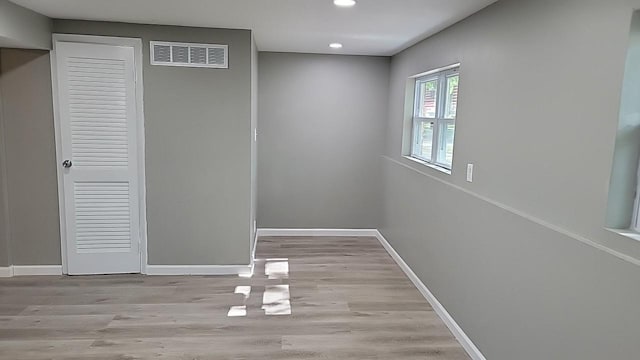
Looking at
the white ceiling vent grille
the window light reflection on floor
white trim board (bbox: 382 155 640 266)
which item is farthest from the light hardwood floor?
the white ceiling vent grille

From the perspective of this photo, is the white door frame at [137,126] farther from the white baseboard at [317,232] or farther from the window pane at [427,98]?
the window pane at [427,98]

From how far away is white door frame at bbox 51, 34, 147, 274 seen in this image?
3875mm

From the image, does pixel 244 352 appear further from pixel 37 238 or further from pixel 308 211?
pixel 308 211

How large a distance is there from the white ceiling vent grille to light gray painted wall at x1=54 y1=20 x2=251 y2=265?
0.04 metres

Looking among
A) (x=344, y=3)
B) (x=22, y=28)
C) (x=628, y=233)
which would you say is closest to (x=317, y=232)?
(x=344, y=3)

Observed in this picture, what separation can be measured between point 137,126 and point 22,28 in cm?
110

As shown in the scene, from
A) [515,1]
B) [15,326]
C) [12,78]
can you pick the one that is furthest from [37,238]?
[515,1]

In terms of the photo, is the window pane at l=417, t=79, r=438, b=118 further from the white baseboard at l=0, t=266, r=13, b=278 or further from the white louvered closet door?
the white baseboard at l=0, t=266, r=13, b=278

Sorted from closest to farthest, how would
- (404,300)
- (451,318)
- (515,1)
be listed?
(515,1)
(451,318)
(404,300)

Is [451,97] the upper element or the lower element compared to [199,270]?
upper

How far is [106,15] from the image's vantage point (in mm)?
3584

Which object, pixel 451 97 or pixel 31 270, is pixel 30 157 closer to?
pixel 31 270

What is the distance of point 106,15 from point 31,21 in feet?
1.80

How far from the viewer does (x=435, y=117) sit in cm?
412
